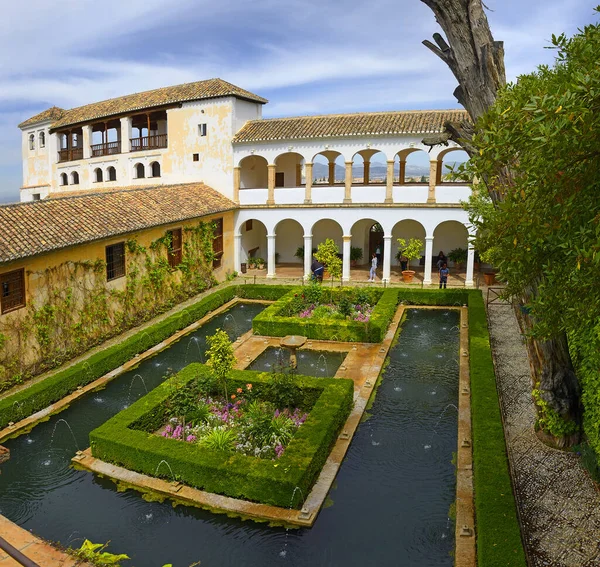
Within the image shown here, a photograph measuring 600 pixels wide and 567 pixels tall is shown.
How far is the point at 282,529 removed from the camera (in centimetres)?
852

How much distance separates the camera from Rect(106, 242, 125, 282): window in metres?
18.4

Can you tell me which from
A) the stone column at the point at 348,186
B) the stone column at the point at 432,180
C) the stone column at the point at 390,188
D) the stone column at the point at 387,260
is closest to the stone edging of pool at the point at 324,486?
the stone column at the point at 387,260

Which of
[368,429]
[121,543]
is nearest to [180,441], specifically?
[121,543]

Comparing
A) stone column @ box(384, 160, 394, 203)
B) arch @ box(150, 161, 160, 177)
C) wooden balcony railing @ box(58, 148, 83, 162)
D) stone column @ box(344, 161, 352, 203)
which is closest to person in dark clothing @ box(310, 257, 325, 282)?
stone column @ box(344, 161, 352, 203)

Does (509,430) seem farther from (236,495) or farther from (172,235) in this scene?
(172,235)

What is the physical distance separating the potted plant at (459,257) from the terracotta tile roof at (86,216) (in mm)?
12185

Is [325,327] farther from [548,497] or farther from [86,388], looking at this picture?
[548,497]

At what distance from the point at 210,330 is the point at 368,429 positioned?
9.05m

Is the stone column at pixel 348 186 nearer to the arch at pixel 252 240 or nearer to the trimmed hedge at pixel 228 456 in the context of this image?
the arch at pixel 252 240

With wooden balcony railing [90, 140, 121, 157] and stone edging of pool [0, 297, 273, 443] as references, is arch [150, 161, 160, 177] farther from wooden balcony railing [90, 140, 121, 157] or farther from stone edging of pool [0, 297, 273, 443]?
stone edging of pool [0, 297, 273, 443]

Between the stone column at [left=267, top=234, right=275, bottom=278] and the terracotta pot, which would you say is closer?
the terracotta pot

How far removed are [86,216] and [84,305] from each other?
298cm

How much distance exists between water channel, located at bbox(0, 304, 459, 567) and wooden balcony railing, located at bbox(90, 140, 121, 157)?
21.9 metres

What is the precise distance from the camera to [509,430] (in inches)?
443
